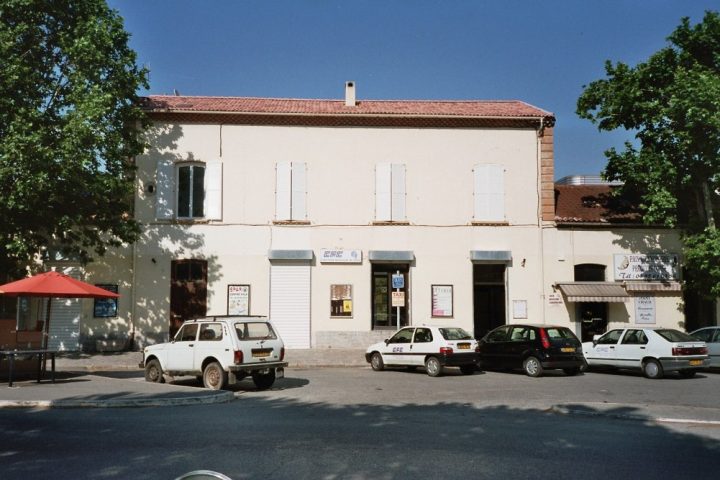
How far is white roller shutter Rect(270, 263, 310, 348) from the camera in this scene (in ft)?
77.3

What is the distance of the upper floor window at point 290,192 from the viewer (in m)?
24.0

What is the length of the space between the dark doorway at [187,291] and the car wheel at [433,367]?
9532mm

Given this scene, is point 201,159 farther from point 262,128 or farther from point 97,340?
point 97,340

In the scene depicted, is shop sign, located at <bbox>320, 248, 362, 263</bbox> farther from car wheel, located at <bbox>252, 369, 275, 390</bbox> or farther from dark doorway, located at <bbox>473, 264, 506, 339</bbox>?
car wheel, located at <bbox>252, 369, 275, 390</bbox>

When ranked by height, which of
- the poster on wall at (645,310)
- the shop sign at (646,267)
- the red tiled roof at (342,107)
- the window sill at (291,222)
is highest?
the red tiled roof at (342,107)

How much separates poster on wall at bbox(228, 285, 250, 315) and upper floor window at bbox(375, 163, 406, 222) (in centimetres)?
549

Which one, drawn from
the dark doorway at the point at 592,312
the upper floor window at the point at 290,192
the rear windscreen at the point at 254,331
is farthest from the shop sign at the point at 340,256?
the rear windscreen at the point at 254,331

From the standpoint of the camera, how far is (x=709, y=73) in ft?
66.9

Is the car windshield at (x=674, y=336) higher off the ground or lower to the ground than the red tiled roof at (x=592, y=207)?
lower

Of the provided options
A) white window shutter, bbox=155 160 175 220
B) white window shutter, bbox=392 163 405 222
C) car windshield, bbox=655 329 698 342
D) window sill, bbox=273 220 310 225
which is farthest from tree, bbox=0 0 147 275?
car windshield, bbox=655 329 698 342

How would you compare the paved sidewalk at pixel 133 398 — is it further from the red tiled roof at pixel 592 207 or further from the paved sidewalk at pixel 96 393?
the red tiled roof at pixel 592 207

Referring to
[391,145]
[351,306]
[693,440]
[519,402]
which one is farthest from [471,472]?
[391,145]

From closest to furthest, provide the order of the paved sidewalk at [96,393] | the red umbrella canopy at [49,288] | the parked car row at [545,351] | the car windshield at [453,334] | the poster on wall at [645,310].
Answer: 1. the paved sidewalk at [96,393]
2. the red umbrella canopy at [49,288]
3. the parked car row at [545,351]
4. the car windshield at [453,334]
5. the poster on wall at [645,310]

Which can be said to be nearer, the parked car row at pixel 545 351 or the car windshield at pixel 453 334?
the parked car row at pixel 545 351
